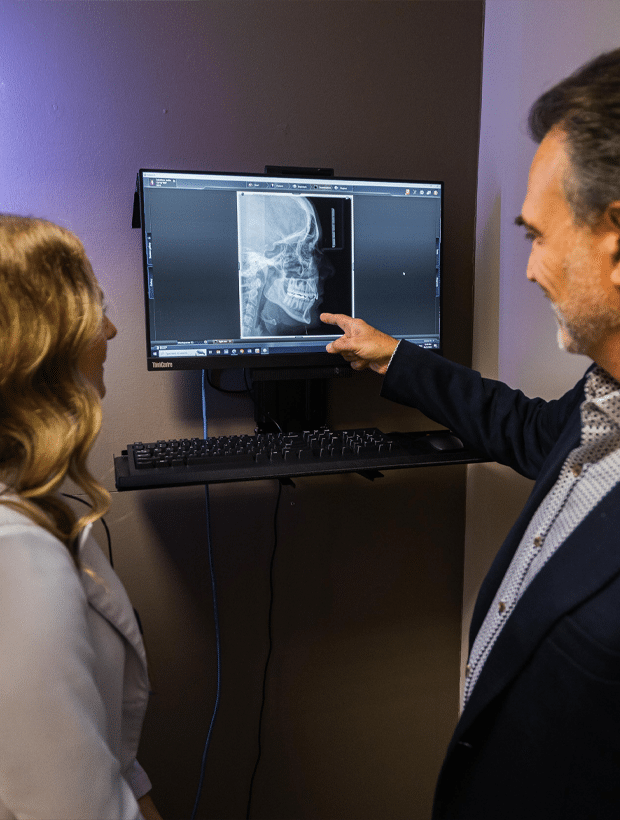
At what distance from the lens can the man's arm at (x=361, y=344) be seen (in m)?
1.37

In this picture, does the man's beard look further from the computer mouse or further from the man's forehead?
the computer mouse

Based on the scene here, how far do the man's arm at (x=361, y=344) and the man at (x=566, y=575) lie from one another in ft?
1.47

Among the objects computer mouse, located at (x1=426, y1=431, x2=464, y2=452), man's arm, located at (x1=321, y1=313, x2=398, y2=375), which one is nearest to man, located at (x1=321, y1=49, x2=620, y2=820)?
computer mouse, located at (x1=426, y1=431, x2=464, y2=452)

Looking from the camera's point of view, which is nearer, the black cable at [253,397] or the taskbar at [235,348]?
the taskbar at [235,348]

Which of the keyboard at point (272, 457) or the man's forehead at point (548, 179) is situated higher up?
the man's forehead at point (548, 179)

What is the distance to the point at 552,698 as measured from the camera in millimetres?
791

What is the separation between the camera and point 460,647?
184cm

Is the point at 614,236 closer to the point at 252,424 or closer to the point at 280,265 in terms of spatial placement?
the point at 280,265

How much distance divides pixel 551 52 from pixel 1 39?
1.23 meters

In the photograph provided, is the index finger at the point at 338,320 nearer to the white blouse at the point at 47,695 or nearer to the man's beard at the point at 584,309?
the man's beard at the point at 584,309

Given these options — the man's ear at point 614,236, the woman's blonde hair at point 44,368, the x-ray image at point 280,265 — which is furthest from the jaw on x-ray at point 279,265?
the man's ear at point 614,236

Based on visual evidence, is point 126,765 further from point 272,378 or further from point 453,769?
point 272,378

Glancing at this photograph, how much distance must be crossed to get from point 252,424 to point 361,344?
38 centimetres

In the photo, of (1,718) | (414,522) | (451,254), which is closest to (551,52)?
(451,254)
